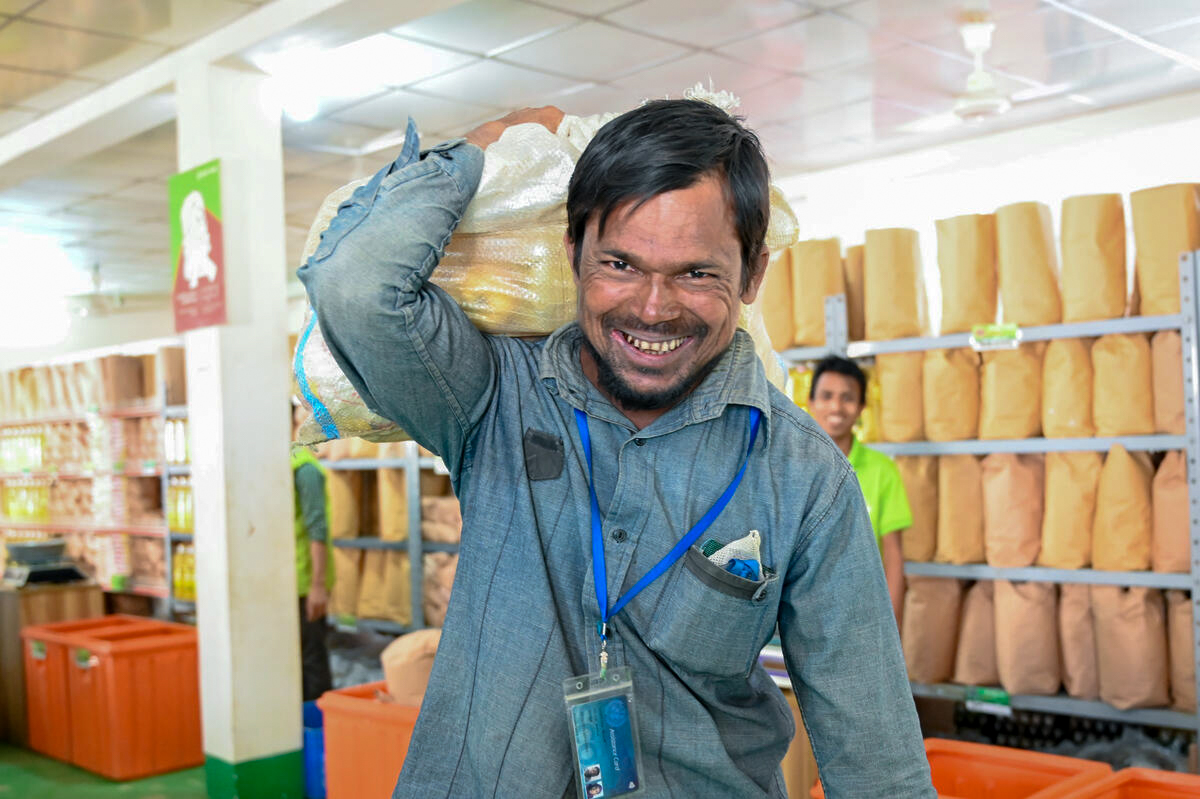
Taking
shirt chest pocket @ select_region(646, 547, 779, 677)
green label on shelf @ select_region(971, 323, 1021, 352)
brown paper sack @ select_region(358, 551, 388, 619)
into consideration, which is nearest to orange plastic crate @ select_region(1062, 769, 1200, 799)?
shirt chest pocket @ select_region(646, 547, 779, 677)

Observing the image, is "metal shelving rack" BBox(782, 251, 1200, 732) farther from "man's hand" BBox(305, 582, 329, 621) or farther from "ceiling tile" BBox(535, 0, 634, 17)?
"man's hand" BBox(305, 582, 329, 621)

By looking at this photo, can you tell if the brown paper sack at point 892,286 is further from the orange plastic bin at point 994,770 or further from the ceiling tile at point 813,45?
the orange plastic bin at point 994,770

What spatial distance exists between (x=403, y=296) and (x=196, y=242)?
12.9 feet

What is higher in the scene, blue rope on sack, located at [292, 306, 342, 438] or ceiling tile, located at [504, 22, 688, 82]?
ceiling tile, located at [504, 22, 688, 82]

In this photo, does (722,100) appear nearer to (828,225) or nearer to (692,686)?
(692,686)

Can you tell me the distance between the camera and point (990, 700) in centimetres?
399

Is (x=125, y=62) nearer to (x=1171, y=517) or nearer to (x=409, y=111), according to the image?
(x=409, y=111)

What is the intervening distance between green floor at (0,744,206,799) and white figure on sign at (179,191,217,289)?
2.44 m

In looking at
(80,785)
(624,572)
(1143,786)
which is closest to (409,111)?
(80,785)

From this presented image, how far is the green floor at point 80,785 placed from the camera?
5.29m

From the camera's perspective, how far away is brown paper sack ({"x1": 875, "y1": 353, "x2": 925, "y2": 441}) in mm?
4234

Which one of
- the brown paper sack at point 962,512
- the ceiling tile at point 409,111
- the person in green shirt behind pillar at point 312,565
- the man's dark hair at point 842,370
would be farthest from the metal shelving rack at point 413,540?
the brown paper sack at point 962,512

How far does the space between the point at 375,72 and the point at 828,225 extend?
4.34 meters

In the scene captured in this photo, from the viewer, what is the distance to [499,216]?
4.98 feet
